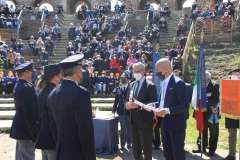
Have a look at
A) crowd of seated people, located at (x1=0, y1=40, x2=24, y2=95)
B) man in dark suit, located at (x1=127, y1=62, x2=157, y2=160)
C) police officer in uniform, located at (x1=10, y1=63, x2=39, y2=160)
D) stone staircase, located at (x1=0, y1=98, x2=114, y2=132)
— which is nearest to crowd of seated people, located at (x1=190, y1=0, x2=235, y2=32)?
stone staircase, located at (x1=0, y1=98, x2=114, y2=132)

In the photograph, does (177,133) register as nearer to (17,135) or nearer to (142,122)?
(142,122)

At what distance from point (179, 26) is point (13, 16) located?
11.7 metres

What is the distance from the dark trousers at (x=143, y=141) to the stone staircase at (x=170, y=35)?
18652 millimetres

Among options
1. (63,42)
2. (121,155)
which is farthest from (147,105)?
(63,42)

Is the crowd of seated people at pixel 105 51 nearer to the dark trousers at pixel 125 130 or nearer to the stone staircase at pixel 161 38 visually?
the stone staircase at pixel 161 38

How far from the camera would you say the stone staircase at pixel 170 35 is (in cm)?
2853

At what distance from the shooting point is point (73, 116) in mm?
5523

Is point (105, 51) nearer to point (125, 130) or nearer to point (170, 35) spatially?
point (170, 35)

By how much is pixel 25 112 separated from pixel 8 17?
85.2 feet

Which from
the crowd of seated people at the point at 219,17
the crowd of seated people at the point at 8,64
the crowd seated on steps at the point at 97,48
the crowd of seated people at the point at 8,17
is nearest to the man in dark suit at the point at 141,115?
the crowd seated on steps at the point at 97,48

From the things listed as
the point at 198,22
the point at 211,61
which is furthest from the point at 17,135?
the point at 198,22

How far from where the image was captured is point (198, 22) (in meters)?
27.9

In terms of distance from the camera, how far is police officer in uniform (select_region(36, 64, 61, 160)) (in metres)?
7.04

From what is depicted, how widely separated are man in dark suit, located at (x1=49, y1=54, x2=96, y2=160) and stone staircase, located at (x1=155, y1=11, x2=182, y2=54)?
21.9 meters
